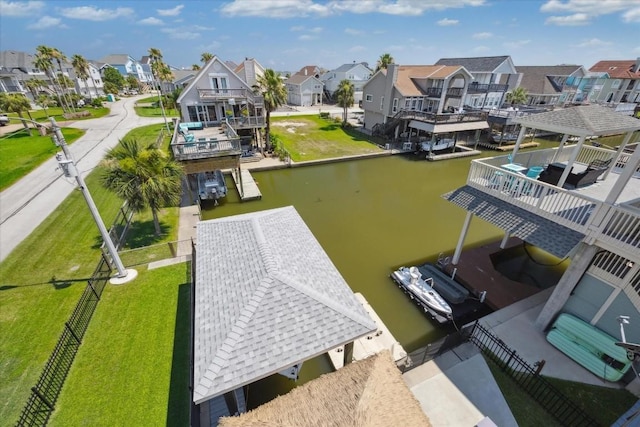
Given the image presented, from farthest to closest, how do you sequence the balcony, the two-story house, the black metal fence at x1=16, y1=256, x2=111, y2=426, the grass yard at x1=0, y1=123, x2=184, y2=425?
1. the two-story house
2. the grass yard at x1=0, y1=123, x2=184, y2=425
3. the balcony
4. the black metal fence at x1=16, y1=256, x2=111, y2=426

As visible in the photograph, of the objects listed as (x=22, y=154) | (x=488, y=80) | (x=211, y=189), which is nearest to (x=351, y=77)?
(x=488, y=80)

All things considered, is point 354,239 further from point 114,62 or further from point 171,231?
point 114,62

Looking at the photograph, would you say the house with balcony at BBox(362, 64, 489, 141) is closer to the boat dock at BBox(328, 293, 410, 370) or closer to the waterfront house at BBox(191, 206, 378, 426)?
the boat dock at BBox(328, 293, 410, 370)

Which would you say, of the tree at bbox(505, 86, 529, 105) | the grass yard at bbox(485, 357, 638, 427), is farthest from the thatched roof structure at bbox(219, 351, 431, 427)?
the tree at bbox(505, 86, 529, 105)

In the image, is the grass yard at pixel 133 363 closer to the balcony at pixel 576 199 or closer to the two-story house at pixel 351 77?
the balcony at pixel 576 199

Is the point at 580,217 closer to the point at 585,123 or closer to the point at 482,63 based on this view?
the point at 585,123

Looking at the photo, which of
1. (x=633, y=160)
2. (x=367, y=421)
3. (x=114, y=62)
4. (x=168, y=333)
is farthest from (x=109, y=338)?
(x=114, y=62)

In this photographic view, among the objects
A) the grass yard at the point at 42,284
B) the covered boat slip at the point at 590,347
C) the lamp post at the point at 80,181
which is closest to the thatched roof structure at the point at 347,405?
the covered boat slip at the point at 590,347
